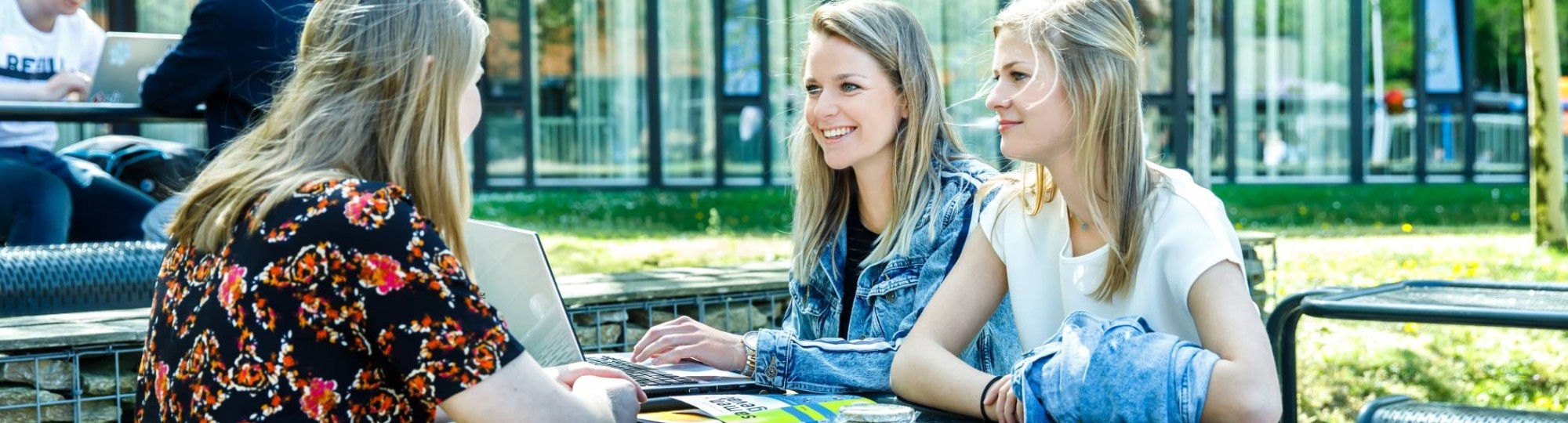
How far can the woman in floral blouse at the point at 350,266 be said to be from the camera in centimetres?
159

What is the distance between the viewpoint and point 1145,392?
170cm

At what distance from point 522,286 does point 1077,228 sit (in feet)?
2.74

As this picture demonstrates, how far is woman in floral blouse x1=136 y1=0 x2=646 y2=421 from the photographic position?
1.59 meters

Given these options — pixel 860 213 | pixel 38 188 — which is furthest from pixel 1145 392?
pixel 38 188

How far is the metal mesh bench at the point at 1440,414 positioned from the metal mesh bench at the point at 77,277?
2848mm

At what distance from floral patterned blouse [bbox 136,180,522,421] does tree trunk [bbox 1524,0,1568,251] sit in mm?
8332

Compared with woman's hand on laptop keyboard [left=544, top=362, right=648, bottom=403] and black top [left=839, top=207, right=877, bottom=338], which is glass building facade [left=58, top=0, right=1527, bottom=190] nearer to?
black top [left=839, top=207, right=877, bottom=338]

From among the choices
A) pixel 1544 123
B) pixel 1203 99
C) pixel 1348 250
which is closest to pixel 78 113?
pixel 1203 99

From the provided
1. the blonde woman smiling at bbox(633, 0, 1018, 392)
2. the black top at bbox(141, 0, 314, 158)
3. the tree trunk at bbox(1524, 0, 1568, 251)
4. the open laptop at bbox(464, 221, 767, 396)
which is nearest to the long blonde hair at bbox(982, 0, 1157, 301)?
the blonde woman smiling at bbox(633, 0, 1018, 392)

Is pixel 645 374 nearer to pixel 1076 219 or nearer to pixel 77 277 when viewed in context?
pixel 1076 219

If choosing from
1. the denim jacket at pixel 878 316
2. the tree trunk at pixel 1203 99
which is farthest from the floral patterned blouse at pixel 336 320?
the tree trunk at pixel 1203 99

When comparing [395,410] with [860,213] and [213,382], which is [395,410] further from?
[860,213]

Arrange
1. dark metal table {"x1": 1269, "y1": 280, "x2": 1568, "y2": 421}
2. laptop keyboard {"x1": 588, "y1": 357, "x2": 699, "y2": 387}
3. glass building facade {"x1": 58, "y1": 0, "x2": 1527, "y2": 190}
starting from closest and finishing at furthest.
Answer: laptop keyboard {"x1": 588, "y1": 357, "x2": 699, "y2": 387}
dark metal table {"x1": 1269, "y1": 280, "x2": 1568, "y2": 421}
glass building facade {"x1": 58, "y1": 0, "x2": 1527, "y2": 190}

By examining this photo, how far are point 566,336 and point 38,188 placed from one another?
266 centimetres
